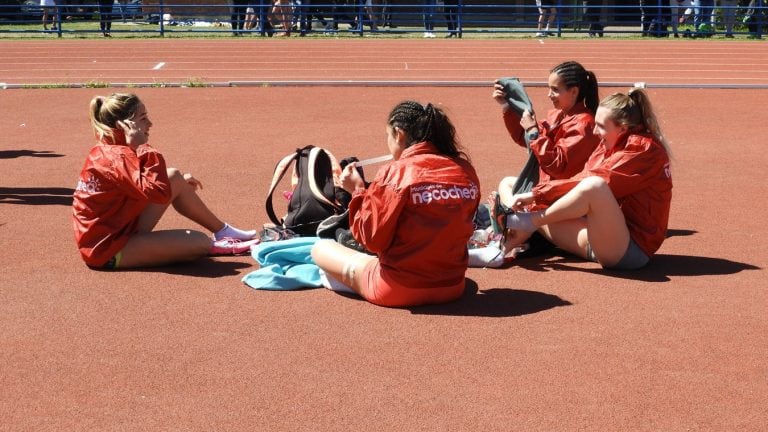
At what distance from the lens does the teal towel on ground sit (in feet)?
19.4

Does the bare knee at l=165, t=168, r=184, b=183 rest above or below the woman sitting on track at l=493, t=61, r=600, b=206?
below

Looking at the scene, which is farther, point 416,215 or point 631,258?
point 631,258

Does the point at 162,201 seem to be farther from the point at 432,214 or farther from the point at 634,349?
the point at 634,349

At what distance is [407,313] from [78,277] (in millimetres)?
2044

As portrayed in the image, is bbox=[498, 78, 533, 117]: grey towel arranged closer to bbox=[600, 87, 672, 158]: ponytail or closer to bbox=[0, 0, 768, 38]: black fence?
bbox=[600, 87, 672, 158]: ponytail

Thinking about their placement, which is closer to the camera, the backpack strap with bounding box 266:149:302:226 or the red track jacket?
the red track jacket

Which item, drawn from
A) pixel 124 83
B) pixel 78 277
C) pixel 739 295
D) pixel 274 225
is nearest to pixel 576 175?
pixel 739 295

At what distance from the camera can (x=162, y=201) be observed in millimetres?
5945

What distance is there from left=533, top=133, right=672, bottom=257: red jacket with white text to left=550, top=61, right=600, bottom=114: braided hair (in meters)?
0.52

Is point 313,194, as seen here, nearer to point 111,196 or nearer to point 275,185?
point 275,185

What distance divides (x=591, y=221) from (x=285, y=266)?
1.79m

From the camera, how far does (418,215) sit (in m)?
5.23

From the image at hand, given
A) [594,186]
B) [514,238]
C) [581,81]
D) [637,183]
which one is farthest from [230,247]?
[637,183]

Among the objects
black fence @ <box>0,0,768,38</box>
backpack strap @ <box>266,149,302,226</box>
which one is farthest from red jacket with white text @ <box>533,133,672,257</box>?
black fence @ <box>0,0,768,38</box>
